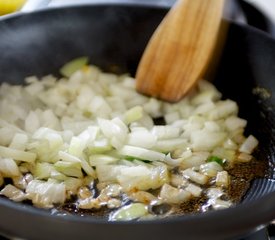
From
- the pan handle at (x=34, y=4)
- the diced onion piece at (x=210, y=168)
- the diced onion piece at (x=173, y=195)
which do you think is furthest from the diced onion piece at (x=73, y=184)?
the pan handle at (x=34, y=4)

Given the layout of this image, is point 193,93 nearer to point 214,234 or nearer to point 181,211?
point 181,211

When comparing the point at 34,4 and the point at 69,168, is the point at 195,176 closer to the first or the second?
the point at 69,168

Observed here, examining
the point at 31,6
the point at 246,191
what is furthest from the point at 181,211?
the point at 31,6

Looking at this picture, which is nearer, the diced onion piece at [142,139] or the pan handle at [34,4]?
the diced onion piece at [142,139]

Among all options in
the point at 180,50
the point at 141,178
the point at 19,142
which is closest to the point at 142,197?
the point at 141,178

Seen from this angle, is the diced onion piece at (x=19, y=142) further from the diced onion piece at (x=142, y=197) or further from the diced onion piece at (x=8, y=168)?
the diced onion piece at (x=142, y=197)

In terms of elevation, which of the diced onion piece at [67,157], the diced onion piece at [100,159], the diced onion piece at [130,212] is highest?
the diced onion piece at [67,157]

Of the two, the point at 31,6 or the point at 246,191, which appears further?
the point at 31,6
